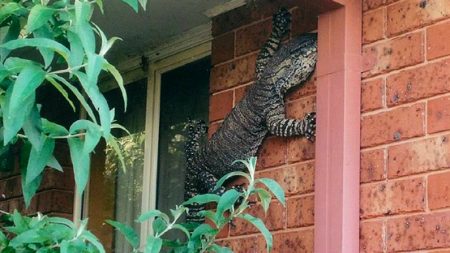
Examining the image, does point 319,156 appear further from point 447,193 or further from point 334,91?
point 447,193

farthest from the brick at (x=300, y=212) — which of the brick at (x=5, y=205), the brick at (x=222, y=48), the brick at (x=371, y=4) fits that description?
the brick at (x=5, y=205)

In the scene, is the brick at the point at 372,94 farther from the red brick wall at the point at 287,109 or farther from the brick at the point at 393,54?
the red brick wall at the point at 287,109

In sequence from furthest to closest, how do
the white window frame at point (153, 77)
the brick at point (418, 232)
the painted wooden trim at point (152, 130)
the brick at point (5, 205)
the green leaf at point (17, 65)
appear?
the brick at point (5, 205)
the painted wooden trim at point (152, 130)
the white window frame at point (153, 77)
the brick at point (418, 232)
the green leaf at point (17, 65)

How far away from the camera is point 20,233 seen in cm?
214

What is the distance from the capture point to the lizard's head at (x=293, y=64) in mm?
3816

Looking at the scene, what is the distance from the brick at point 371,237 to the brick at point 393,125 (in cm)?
29

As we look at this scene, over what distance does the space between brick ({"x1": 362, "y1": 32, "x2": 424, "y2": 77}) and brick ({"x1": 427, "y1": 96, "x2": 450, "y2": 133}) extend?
182 millimetres

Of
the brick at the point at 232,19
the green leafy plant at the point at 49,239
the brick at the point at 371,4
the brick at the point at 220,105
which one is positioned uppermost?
the brick at the point at 232,19

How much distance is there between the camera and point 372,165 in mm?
3461

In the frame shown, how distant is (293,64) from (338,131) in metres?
0.48

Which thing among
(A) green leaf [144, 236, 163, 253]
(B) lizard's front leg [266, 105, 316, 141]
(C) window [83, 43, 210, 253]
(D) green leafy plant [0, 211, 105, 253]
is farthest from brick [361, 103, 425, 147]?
(D) green leafy plant [0, 211, 105, 253]

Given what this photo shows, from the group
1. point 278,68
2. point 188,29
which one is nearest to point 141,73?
point 188,29

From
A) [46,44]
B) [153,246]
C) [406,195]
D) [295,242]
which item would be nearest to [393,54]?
[406,195]

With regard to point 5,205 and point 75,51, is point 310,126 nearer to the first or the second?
point 75,51
